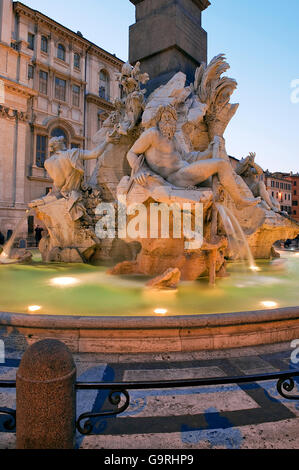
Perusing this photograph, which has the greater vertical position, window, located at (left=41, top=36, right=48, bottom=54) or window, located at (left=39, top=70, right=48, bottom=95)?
window, located at (left=41, top=36, right=48, bottom=54)

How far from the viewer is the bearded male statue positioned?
19.3ft

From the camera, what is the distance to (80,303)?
428 cm

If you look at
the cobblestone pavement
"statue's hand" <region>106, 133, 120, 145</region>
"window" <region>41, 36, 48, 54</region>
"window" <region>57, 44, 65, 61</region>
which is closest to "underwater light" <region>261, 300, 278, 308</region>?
the cobblestone pavement

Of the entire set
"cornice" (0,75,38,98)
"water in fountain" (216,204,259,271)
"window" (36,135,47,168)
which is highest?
"cornice" (0,75,38,98)

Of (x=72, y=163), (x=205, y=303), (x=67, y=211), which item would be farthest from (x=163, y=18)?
(x=205, y=303)

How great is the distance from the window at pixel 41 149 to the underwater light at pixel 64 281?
80.1 ft

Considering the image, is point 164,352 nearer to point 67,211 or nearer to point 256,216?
point 67,211

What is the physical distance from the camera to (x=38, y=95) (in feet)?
93.4

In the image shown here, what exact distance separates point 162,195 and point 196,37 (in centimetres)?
569

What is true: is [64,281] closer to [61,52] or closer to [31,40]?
[31,40]

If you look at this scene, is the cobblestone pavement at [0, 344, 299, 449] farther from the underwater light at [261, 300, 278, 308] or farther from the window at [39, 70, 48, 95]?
the window at [39, 70, 48, 95]

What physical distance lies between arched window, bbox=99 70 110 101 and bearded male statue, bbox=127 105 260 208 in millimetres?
31633

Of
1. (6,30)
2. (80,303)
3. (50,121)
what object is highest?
(6,30)
